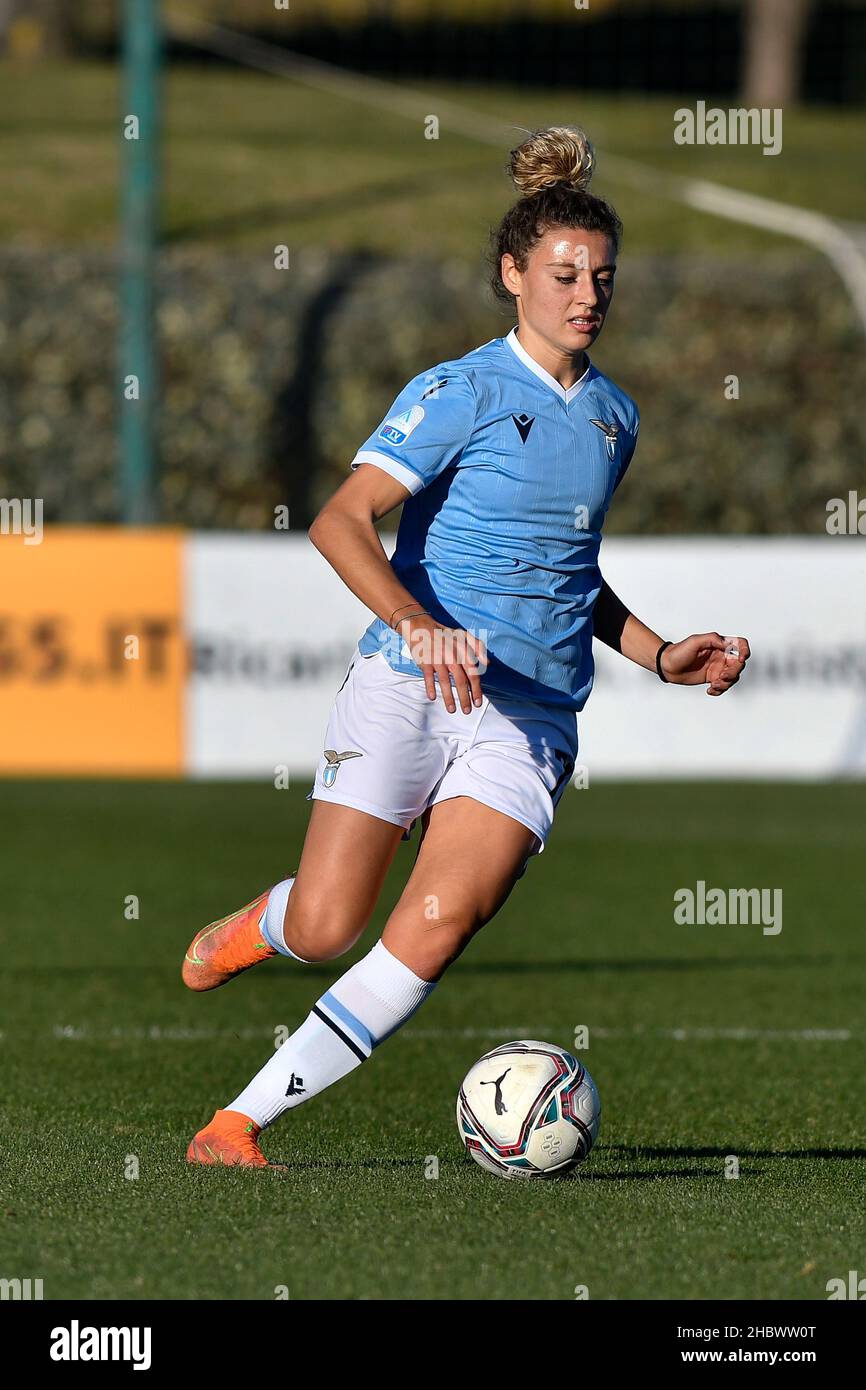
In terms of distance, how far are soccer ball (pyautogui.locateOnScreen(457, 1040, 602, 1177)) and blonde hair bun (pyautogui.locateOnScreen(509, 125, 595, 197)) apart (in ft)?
6.69

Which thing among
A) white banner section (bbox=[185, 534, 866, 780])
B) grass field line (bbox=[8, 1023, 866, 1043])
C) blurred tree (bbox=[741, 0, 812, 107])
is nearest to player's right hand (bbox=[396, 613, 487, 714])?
grass field line (bbox=[8, 1023, 866, 1043])

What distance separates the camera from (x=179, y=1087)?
21.1 ft

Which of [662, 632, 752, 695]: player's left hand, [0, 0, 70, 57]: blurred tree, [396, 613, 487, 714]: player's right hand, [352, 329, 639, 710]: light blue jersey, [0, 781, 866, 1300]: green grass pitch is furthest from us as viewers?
[0, 0, 70, 57]: blurred tree

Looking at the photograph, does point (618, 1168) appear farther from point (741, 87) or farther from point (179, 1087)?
point (741, 87)

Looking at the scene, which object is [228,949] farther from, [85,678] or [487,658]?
[85,678]

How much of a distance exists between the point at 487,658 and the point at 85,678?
10.1 m

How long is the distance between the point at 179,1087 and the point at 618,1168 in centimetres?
164

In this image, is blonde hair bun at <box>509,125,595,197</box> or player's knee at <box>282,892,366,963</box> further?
blonde hair bun at <box>509,125,595,197</box>

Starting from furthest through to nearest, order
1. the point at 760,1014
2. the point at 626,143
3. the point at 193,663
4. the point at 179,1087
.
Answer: the point at 626,143 → the point at 193,663 → the point at 760,1014 → the point at 179,1087

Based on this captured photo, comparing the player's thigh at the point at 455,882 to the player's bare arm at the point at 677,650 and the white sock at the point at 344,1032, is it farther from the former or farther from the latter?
the player's bare arm at the point at 677,650

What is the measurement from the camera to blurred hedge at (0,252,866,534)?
73.9ft

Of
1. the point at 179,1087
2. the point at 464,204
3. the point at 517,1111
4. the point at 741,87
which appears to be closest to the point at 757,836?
the point at 179,1087

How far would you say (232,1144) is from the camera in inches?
195

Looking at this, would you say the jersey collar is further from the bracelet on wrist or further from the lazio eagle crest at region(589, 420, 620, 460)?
the bracelet on wrist
